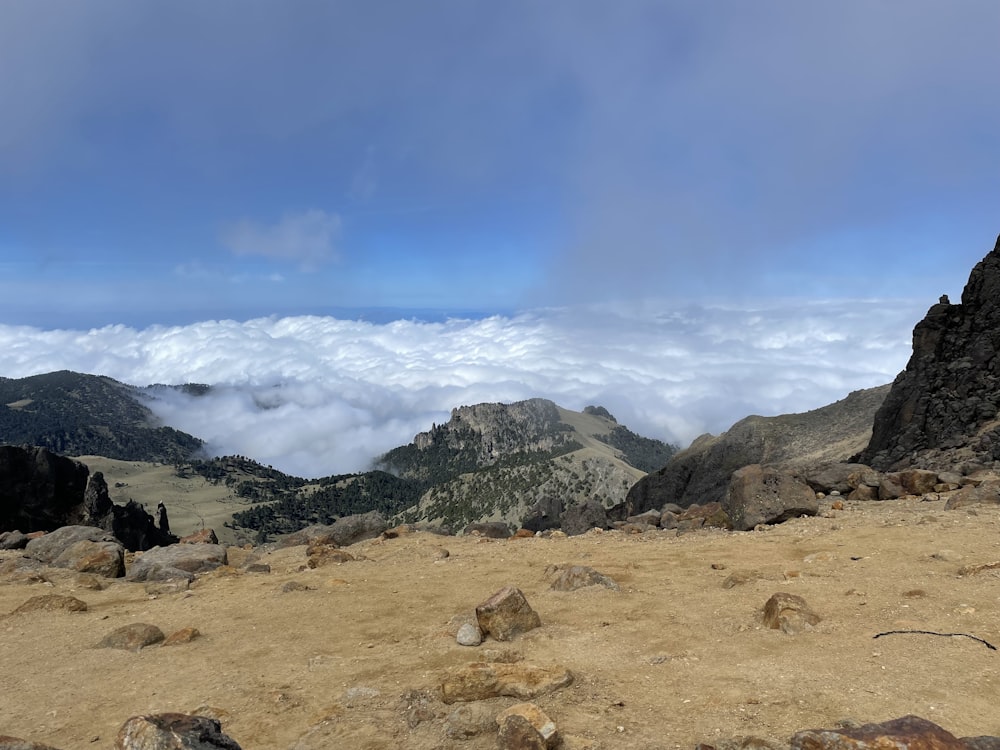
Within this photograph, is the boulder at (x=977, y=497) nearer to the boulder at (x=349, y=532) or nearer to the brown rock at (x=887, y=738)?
the brown rock at (x=887, y=738)

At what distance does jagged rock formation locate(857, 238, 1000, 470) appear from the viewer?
33.6m

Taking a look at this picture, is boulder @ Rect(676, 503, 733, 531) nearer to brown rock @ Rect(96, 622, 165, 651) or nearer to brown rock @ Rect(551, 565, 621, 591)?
brown rock @ Rect(551, 565, 621, 591)

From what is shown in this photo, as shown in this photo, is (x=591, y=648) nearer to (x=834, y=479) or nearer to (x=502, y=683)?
(x=502, y=683)

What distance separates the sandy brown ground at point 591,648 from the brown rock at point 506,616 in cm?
25

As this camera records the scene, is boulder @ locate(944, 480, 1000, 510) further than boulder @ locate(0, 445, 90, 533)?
No

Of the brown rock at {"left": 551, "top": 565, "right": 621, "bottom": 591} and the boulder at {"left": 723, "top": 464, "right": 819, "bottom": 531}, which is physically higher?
the boulder at {"left": 723, "top": 464, "right": 819, "bottom": 531}

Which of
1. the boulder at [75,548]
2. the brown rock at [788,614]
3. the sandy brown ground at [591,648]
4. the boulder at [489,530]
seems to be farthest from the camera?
the boulder at [489,530]

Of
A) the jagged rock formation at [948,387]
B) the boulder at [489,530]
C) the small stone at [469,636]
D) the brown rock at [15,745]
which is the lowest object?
the boulder at [489,530]

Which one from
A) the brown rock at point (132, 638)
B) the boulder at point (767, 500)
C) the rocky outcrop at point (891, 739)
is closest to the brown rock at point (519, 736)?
the rocky outcrop at point (891, 739)

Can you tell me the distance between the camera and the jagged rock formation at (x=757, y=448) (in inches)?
2142

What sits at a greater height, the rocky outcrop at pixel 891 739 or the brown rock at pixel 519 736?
the rocky outcrop at pixel 891 739

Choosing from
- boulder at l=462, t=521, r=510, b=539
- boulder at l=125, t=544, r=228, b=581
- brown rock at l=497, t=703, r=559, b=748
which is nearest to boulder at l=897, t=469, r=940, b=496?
boulder at l=462, t=521, r=510, b=539

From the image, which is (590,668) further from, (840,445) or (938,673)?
(840,445)

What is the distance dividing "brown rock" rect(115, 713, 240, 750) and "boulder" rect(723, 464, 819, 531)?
58.7ft
